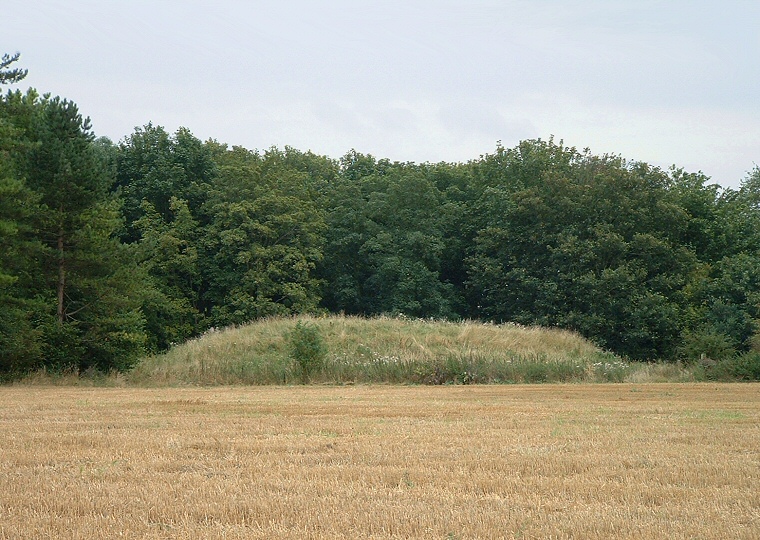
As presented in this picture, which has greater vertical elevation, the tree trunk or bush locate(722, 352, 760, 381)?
the tree trunk

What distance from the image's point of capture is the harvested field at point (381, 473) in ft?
22.0

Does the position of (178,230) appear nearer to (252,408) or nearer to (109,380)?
(109,380)

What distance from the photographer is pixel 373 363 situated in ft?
94.9

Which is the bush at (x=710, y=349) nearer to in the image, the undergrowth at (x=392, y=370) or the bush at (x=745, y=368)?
the undergrowth at (x=392, y=370)

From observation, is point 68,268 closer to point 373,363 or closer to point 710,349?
point 373,363

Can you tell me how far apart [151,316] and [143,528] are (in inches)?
2052

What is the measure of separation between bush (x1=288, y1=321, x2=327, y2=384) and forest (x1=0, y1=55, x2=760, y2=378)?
20.5 metres

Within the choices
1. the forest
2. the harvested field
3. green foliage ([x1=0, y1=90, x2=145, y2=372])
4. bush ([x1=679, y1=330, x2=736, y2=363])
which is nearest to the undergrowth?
bush ([x1=679, y1=330, x2=736, y2=363])

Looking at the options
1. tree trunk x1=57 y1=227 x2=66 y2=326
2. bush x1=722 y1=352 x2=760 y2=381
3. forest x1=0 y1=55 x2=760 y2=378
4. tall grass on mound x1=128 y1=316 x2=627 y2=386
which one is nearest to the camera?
bush x1=722 y1=352 x2=760 y2=381

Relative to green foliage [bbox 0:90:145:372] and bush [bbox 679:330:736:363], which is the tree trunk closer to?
green foliage [bbox 0:90:145:372]

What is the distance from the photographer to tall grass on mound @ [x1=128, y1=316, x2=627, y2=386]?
1108 inches

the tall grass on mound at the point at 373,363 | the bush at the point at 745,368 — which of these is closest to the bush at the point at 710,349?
the bush at the point at 745,368

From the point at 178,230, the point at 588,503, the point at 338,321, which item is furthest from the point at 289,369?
the point at 178,230

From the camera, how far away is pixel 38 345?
102 ft
